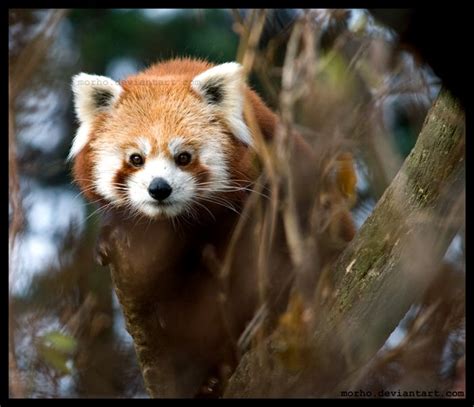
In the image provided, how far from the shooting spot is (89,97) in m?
3.16

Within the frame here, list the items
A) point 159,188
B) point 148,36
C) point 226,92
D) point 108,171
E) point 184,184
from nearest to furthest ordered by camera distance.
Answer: point 159,188 → point 184,184 → point 108,171 → point 226,92 → point 148,36

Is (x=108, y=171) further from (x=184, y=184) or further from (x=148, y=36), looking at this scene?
(x=148, y=36)

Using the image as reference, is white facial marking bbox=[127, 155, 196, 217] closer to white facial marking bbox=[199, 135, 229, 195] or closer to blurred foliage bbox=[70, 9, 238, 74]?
white facial marking bbox=[199, 135, 229, 195]

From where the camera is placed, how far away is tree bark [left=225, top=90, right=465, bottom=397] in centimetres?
239

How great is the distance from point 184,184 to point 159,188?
144mm

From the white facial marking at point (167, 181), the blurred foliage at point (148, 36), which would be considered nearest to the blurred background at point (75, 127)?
the blurred foliage at point (148, 36)

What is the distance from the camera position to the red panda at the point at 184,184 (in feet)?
9.71

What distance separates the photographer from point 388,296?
2551 mm

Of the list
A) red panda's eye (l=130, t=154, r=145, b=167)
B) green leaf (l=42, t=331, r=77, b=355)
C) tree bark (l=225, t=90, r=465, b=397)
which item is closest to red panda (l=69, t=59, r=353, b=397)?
red panda's eye (l=130, t=154, r=145, b=167)

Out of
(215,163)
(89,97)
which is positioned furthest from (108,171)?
(215,163)

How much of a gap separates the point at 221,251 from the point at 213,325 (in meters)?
0.37

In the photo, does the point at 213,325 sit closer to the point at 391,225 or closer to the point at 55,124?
the point at 391,225
